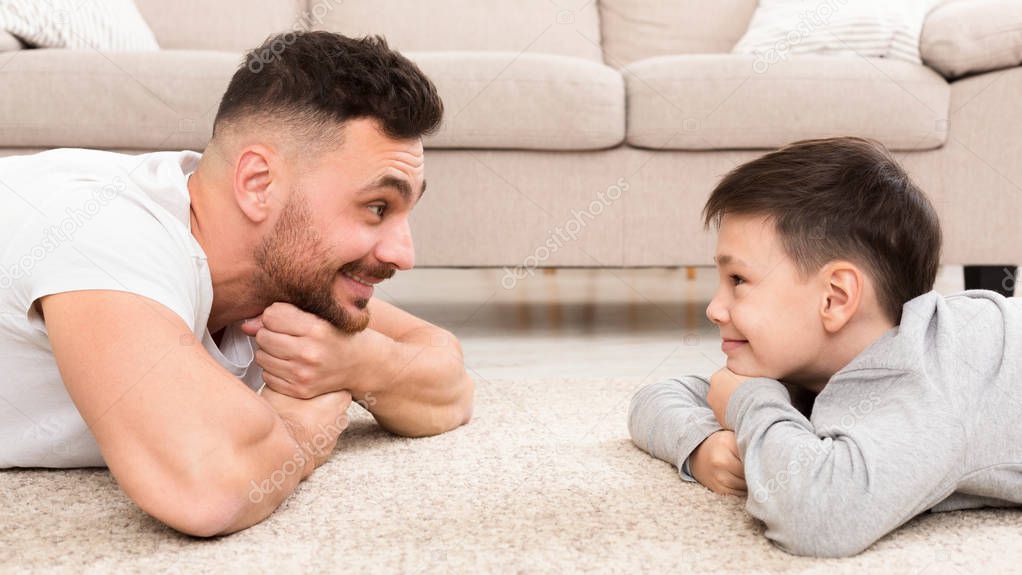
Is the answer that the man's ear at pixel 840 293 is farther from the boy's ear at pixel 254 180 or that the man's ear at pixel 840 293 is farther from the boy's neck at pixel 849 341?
the boy's ear at pixel 254 180

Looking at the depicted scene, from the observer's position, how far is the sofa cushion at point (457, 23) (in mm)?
2672

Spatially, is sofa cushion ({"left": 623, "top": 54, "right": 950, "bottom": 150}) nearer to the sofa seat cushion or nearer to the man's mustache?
the sofa seat cushion

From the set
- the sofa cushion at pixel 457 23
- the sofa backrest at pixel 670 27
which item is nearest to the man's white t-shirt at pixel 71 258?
the sofa cushion at pixel 457 23

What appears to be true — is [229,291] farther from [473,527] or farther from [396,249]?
[473,527]

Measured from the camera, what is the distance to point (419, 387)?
1.20 meters

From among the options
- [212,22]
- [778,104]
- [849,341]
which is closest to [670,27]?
[778,104]

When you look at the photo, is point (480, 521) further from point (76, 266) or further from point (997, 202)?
point (997, 202)

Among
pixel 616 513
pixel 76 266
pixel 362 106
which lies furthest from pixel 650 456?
pixel 76 266

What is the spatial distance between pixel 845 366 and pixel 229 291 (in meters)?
0.67

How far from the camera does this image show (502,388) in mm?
1565

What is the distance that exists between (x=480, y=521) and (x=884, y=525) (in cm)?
36

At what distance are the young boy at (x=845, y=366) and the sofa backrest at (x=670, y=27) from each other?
1.87m

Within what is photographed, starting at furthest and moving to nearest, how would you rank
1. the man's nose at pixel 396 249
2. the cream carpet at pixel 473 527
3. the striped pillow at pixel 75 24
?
1. the striped pillow at pixel 75 24
2. the man's nose at pixel 396 249
3. the cream carpet at pixel 473 527

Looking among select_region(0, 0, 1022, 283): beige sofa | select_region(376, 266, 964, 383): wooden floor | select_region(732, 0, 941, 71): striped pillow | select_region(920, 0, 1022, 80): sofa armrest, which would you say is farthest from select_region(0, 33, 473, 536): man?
select_region(920, 0, 1022, 80): sofa armrest
